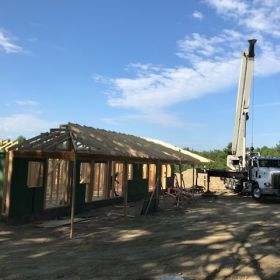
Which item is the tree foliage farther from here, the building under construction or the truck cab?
the building under construction

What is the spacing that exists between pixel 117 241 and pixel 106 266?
9.76 ft

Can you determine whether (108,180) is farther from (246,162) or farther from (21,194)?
(246,162)

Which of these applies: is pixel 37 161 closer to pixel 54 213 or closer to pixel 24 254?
pixel 54 213

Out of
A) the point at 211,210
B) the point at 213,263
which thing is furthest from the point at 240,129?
the point at 213,263

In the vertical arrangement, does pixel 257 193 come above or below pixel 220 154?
below

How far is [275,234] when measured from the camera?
14.0 meters

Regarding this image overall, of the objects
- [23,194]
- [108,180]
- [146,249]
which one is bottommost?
[146,249]

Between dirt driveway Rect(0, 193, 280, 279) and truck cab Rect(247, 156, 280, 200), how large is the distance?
275 inches

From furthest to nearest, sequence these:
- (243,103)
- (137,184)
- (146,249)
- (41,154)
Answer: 1. (243,103)
2. (137,184)
3. (41,154)
4. (146,249)

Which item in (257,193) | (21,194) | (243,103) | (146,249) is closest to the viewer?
(146,249)

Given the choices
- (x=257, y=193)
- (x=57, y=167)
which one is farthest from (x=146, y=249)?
(x=257, y=193)

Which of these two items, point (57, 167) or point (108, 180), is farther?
point (108, 180)

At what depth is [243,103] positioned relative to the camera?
2714 cm

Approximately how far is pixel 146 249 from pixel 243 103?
17.8 metres
